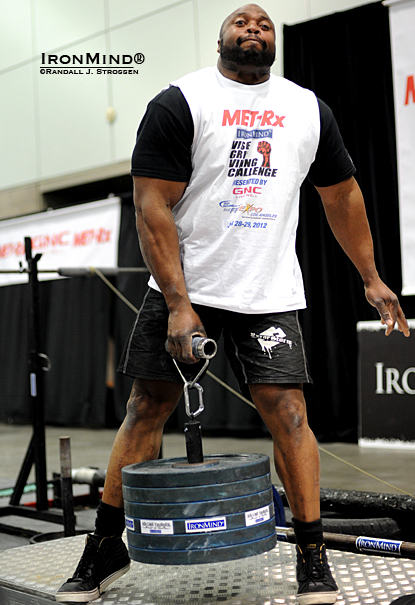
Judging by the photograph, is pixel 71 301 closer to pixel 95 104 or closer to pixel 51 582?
pixel 95 104

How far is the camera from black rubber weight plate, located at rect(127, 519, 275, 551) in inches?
57.6

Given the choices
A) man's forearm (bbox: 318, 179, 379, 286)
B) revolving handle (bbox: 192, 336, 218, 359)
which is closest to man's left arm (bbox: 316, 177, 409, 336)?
man's forearm (bbox: 318, 179, 379, 286)

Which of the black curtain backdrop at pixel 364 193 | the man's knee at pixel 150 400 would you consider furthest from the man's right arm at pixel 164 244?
the black curtain backdrop at pixel 364 193

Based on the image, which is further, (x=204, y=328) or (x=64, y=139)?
(x=64, y=139)

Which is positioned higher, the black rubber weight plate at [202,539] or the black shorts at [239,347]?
the black shorts at [239,347]

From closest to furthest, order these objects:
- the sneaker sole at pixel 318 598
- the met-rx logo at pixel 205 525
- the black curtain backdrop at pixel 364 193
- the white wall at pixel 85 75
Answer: the met-rx logo at pixel 205 525
the sneaker sole at pixel 318 598
the black curtain backdrop at pixel 364 193
the white wall at pixel 85 75

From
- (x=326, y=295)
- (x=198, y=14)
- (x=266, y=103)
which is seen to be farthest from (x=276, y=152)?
(x=198, y=14)

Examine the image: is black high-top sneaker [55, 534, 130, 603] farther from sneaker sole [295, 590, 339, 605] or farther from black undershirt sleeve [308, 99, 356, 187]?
black undershirt sleeve [308, 99, 356, 187]

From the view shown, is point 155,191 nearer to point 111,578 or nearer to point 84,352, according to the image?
point 111,578

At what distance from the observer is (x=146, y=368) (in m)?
1.71

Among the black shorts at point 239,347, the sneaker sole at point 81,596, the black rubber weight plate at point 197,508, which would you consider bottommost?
the sneaker sole at point 81,596

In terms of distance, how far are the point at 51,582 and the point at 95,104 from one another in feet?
19.2

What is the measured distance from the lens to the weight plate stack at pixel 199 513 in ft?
4.80

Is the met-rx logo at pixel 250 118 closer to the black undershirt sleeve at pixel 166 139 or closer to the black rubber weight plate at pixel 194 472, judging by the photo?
the black undershirt sleeve at pixel 166 139
